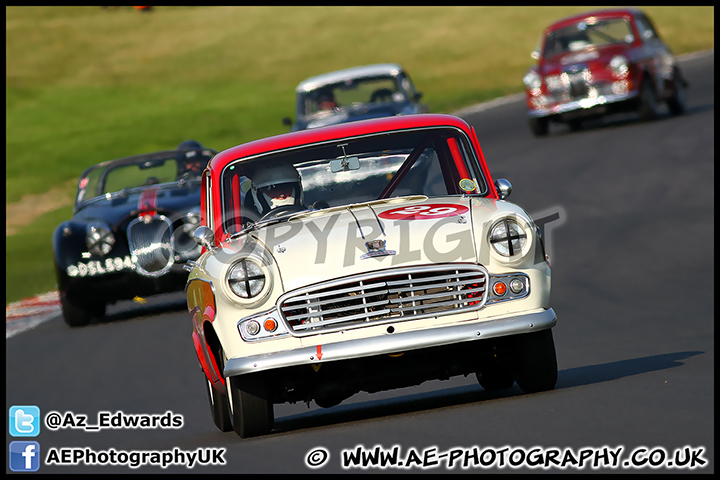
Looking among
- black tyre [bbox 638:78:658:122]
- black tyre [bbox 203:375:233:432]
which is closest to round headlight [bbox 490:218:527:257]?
black tyre [bbox 203:375:233:432]

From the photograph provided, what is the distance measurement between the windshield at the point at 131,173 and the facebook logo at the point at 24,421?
463 cm

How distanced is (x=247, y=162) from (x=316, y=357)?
158cm

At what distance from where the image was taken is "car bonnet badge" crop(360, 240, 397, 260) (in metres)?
6.25

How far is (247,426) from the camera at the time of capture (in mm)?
6457

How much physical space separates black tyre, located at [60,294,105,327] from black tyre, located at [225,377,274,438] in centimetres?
657

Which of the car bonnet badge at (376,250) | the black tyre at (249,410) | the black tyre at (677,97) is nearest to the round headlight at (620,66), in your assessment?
the black tyre at (677,97)

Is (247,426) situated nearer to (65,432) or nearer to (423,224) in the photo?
(423,224)

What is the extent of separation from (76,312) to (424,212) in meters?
6.94

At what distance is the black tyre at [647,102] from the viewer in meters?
20.4

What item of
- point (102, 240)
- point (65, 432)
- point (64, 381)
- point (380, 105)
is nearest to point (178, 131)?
point (380, 105)

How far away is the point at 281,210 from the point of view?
7.20 meters

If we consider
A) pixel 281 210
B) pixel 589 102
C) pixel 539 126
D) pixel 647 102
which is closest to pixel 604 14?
pixel 647 102

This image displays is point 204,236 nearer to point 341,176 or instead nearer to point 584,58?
point 341,176

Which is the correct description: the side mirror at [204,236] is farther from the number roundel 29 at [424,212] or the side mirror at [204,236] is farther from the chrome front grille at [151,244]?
the chrome front grille at [151,244]
